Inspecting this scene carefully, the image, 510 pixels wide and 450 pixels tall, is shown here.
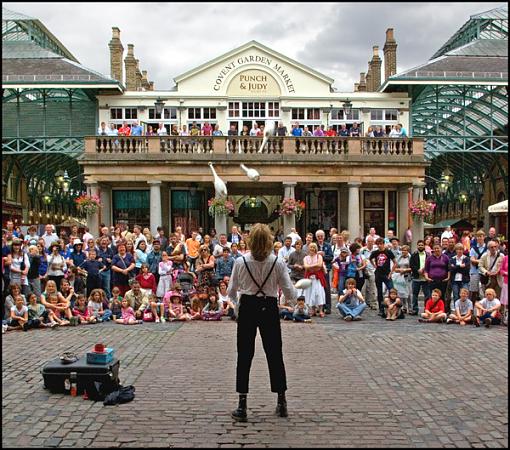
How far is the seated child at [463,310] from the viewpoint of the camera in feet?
41.2

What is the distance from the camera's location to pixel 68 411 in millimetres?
6238

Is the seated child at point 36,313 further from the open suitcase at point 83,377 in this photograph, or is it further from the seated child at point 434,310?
the seated child at point 434,310

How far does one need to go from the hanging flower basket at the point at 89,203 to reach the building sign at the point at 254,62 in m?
8.83

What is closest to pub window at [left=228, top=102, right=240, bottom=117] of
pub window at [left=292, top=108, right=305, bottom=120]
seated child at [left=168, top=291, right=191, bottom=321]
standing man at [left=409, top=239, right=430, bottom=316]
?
pub window at [left=292, top=108, right=305, bottom=120]

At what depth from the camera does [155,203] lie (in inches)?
971

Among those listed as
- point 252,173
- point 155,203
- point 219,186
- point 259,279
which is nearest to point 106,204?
point 155,203

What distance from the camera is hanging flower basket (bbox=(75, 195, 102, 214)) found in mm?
23969

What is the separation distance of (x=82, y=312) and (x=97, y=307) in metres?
0.32

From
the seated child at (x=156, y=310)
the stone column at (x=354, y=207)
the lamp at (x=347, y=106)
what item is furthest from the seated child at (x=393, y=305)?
the lamp at (x=347, y=106)

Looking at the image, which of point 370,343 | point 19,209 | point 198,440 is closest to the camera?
point 198,440

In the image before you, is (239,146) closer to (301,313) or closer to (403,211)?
(403,211)

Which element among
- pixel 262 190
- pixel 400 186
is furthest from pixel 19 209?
pixel 400 186

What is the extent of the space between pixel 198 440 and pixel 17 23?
33201 millimetres

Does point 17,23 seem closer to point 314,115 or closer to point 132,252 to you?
point 314,115
